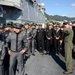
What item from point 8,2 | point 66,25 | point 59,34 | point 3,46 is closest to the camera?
point 3,46

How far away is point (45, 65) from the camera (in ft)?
35.9

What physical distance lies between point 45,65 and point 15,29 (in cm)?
401

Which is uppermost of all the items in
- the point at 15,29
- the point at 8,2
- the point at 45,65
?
the point at 8,2

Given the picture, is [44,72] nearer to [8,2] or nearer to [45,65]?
[45,65]

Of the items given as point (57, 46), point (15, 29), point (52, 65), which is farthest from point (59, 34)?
point (15, 29)

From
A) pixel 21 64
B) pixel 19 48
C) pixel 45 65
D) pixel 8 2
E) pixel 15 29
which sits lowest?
pixel 45 65

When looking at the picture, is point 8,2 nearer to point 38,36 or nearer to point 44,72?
point 38,36

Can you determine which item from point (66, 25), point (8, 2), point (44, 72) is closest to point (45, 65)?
point (44, 72)

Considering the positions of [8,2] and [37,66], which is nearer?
[37,66]

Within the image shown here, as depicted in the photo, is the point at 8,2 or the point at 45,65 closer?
the point at 45,65

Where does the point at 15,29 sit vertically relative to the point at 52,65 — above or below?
above

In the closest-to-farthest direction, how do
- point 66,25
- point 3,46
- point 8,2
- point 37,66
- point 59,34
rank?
1. point 3,46
2. point 66,25
3. point 37,66
4. point 59,34
5. point 8,2

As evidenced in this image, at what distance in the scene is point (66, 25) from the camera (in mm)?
9102

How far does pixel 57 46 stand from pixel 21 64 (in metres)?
7.63
